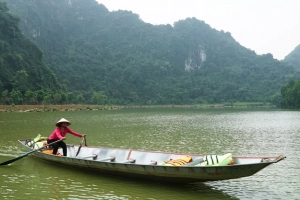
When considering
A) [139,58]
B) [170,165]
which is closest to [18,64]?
[170,165]

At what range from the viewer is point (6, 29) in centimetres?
8150

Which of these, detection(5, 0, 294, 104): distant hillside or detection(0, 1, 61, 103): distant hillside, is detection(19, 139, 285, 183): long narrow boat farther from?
detection(5, 0, 294, 104): distant hillside

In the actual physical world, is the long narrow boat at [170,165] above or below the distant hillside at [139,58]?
below

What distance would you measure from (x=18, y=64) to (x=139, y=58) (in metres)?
89.3

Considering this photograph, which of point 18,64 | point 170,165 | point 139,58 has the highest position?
point 139,58

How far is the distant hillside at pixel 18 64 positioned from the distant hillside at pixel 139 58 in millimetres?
25706

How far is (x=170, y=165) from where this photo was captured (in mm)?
8539

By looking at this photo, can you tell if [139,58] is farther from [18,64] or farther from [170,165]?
[170,165]

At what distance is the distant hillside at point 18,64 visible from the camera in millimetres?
69062

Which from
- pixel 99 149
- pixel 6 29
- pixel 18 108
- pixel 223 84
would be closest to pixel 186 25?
pixel 223 84

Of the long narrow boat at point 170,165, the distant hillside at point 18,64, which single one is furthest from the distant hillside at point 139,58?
the long narrow boat at point 170,165

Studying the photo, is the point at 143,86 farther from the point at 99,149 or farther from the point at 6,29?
the point at 99,149

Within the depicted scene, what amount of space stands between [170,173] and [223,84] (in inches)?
5525

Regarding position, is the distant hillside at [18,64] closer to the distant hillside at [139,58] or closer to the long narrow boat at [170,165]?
the distant hillside at [139,58]
